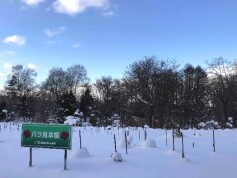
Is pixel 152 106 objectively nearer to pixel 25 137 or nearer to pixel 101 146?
pixel 101 146

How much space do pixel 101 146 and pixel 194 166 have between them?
5.20m

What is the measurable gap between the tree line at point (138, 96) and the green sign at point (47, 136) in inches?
744

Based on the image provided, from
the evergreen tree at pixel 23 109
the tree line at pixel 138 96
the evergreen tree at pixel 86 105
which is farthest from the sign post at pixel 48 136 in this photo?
the evergreen tree at pixel 23 109

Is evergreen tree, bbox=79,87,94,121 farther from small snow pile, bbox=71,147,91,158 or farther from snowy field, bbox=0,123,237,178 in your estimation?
small snow pile, bbox=71,147,91,158

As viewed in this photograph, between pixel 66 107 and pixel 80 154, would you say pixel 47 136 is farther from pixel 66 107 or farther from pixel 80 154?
pixel 66 107

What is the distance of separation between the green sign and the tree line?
18891 mm

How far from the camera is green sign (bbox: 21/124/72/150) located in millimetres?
9977

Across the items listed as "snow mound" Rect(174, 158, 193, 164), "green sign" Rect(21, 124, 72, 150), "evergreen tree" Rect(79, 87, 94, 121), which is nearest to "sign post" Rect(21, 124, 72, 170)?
"green sign" Rect(21, 124, 72, 150)

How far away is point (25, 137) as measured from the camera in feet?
33.9

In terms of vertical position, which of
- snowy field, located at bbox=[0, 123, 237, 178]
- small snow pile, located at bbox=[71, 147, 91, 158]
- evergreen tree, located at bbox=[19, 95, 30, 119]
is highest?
evergreen tree, located at bbox=[19, 95, 30, 119]

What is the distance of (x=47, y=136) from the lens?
10141 millimetres

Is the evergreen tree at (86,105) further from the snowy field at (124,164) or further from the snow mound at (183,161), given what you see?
the snow mound at (183,161)

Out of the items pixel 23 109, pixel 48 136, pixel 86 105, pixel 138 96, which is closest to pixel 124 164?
pixel 48 136

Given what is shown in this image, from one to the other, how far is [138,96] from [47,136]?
45627 mm
